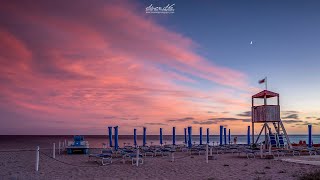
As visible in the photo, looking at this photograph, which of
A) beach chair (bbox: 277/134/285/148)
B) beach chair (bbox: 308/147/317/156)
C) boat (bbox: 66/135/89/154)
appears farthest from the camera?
beach chair (bbox: 277/134/285/148)

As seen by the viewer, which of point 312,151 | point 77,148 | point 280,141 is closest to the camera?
point 77,148

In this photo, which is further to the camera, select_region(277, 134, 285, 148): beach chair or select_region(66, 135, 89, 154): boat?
select_region(277, 134, 285, 148): beach chair

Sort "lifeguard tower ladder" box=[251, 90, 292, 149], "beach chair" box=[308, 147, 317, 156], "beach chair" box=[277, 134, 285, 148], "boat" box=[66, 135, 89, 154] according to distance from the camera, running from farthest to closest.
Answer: "beach chair" box=[277, 134, 285, 148] < "lifeguard tower ladder" box=[251, 90, 292, 149] < "boat" box=[66, 135, 89, 154] < "beach chair" box=[308, 147, 317, 156]

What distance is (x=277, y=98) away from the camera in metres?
28.2

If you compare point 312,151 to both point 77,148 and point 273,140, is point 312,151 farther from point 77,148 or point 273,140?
point 77,148

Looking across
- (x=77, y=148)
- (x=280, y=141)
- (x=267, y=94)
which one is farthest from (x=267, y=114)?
(x=77, y=148)

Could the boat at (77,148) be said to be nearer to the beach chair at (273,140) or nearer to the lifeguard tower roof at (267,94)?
the lifeguard tower roof at (267,94)

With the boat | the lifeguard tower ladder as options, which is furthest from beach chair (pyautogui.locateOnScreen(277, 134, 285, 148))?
the boat

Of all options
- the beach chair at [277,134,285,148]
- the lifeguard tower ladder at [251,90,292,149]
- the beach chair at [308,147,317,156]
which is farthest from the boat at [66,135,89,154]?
the beach chair at [308,147,317,156]

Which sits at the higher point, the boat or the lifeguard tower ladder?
the lifeguard tower ladder

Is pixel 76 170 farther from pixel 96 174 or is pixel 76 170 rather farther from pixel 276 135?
pixel 276 135

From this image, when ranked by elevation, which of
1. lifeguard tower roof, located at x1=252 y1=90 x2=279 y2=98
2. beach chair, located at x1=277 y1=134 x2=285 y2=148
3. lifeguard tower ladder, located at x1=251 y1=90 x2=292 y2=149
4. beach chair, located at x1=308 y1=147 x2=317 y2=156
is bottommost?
beach chair, located at x1=308 y1=147 x2=317 y2=156

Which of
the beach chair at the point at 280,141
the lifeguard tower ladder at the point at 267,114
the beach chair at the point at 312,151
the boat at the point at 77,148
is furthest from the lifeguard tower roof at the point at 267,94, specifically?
the boat at the point at 77,148

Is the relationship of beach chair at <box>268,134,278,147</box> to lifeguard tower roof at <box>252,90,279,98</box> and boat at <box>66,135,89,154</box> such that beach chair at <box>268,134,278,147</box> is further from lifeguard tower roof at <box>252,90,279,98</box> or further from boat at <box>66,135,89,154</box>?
boat at <box>66,135,89,154</box>
